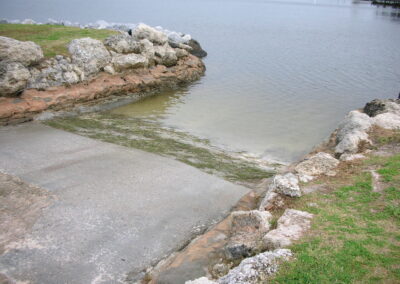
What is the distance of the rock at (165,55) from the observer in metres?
21.6

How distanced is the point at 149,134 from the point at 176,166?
3.56 meters

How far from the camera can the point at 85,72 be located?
1720cm

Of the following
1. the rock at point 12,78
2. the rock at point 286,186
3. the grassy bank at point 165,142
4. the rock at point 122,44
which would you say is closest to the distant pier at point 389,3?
the rock at point 122,44

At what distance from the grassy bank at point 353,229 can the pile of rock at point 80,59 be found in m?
12.4

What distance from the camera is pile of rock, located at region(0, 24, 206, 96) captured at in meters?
14.5

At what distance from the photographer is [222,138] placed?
1466 centimetres

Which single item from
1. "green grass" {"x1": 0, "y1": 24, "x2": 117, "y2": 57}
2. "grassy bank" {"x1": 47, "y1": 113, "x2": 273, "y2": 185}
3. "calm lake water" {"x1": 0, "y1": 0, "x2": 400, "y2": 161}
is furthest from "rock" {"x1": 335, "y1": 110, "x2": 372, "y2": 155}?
"green grass" {"x1": 0, "y1": 24, "x2": 117, "y2": 57}

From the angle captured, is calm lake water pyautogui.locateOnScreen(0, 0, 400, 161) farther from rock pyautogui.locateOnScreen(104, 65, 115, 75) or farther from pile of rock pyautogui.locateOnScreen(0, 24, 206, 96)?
pile of rock pyautogui.locateOnScreen(0, 24, 206, 96)

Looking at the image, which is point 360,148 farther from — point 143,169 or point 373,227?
point 143,169

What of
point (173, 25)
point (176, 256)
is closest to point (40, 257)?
point (176, 256)

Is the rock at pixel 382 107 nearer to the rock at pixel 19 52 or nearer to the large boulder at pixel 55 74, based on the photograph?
the large boulder at pixel 55 74

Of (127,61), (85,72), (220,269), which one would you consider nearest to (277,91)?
(127,61)

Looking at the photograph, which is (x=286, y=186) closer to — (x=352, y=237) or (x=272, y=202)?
(x=272, y=202)

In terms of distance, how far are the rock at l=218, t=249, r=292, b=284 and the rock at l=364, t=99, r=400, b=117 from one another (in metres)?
10.2
